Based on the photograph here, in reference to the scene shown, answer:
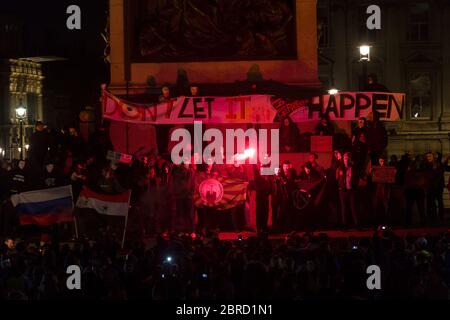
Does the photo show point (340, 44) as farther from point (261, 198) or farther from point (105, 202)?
point (105, 202)

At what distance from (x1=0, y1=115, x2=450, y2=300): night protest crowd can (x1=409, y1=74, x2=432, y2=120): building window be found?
39.0m

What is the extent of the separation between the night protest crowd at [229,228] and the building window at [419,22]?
131 ft

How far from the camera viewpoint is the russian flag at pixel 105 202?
775 inches

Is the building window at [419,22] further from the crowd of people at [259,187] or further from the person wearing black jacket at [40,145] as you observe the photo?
the person wearing black jacket at [40,145]

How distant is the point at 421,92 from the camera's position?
206 ft

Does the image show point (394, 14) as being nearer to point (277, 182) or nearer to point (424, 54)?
point (424, 54)

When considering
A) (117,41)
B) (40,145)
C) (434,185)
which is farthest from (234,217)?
(117,41)

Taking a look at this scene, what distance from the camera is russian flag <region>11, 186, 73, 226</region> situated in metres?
19.2

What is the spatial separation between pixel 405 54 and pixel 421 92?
2.30 metres

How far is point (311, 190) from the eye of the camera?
21.8m

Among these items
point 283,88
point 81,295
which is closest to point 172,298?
point 81,295

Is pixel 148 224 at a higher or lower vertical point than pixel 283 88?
lower

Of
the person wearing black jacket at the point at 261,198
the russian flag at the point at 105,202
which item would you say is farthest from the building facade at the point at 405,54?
the russian flag at the point at 105,202
